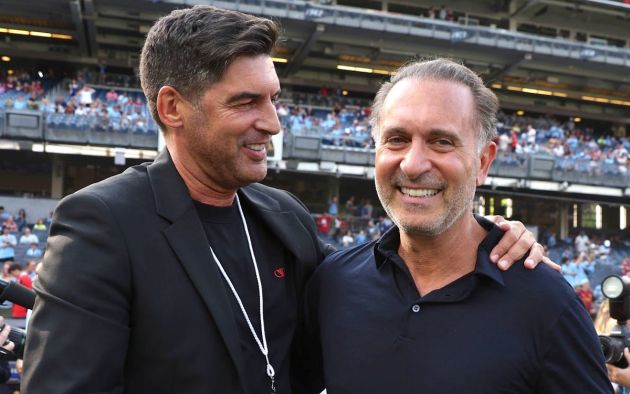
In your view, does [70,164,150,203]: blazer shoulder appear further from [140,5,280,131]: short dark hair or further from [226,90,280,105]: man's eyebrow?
[226,90,280,105]: man's eyebrow

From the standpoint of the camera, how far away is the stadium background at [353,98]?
23125 millimetres

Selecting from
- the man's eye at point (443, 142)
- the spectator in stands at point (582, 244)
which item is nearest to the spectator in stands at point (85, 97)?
the spectator in stands at point (582, 244)

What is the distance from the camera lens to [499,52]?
2933 centimetres

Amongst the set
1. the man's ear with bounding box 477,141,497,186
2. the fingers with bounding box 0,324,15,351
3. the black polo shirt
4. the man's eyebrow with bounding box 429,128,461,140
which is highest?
the man's eyebrow with bounding box 429,128,461,140

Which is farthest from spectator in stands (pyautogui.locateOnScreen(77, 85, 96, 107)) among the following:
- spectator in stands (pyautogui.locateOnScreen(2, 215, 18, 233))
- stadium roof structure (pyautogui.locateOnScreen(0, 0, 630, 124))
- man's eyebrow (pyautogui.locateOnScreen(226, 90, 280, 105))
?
man's eyebrow (pyautogui.locateOnScreen(226, 90, 280, 105))

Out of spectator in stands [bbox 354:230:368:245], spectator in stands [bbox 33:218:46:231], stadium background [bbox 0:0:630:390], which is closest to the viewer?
spectator in stands [bbox 33:218:46:231]

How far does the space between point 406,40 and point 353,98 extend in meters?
3.51

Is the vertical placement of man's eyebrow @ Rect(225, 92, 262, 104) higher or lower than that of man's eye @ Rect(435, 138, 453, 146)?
higher

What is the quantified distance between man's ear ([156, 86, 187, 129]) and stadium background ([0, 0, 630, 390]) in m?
18.0

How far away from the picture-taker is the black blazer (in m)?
1.87

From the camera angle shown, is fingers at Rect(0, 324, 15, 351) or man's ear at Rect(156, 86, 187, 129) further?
fingers at Rect(0, 324, 15, 351)

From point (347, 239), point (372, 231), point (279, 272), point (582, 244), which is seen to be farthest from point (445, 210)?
point (582, 244)

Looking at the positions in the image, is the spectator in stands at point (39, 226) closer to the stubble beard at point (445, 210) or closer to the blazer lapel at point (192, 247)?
the blazer lapel at point (192, 247)

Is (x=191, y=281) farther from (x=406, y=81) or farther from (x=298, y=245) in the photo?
(x=406, y=81)
